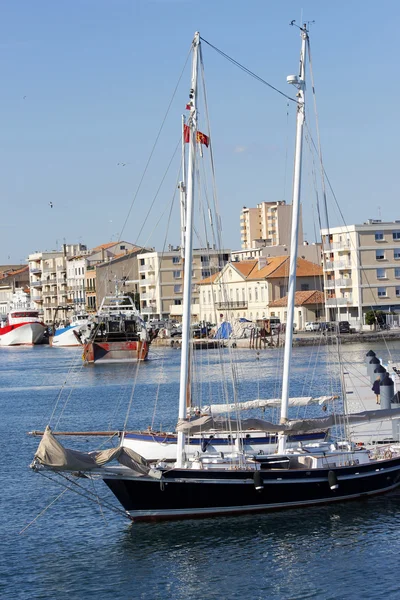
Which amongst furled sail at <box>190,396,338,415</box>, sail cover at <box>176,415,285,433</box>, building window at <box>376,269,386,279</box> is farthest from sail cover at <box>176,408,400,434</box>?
building window at <box>376,269,386,279</box>

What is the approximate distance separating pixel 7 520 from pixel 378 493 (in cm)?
1027

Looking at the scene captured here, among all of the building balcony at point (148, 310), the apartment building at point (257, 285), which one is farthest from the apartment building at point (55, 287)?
the apartment building at point (257, 285)

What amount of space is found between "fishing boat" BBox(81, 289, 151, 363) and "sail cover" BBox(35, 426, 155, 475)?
68450 millimetres

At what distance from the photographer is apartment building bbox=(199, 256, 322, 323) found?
395ft

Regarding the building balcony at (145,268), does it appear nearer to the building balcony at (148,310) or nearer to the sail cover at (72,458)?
the building balcony at (148,310)

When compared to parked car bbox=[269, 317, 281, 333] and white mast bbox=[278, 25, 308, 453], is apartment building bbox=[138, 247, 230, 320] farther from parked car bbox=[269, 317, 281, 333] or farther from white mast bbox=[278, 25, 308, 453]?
white mast bbox=[278, 25, 308, 453]

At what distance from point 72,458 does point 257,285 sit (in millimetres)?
99015

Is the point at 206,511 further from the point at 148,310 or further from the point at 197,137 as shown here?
the point at 148,310

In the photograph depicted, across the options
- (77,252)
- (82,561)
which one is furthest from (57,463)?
(77,252)

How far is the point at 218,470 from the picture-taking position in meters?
27.4

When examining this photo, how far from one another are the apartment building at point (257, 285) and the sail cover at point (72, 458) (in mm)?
89374

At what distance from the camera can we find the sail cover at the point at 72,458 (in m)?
26.3

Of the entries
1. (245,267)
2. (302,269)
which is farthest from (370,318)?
(245,267)

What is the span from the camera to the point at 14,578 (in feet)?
79.7
